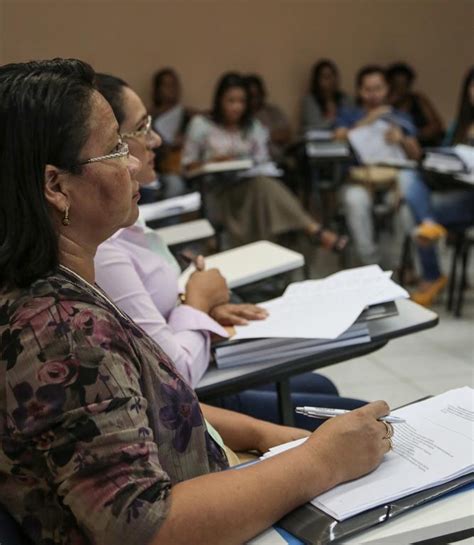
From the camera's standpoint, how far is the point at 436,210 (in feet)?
13.1

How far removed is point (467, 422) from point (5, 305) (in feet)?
2.14

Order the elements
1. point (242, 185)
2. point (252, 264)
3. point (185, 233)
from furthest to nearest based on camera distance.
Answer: point (242, 185) → point (185, 233) → point (252, 264)

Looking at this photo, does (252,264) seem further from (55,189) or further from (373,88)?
(373,88)

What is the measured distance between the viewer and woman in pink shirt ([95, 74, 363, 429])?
143 cm

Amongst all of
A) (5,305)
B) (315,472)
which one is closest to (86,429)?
(5,305)

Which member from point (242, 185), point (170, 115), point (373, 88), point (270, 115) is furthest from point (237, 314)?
point (270, 115)

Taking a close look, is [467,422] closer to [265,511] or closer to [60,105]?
[265,511]

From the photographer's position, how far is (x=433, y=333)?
3.51m

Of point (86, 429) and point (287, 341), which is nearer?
point (86, 429)

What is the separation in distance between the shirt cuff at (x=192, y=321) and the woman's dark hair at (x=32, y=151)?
621mm

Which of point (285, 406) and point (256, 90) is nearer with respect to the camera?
point (285, 406)

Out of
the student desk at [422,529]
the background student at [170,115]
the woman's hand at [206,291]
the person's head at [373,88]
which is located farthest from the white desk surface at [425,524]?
the background student at [170,115]

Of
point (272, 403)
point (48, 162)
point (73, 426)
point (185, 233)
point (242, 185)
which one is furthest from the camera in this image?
point (242, 185)

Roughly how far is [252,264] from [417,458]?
1161mm
